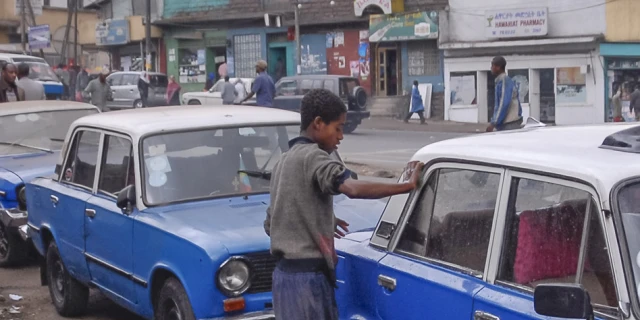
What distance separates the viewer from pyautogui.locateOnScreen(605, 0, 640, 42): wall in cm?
2864

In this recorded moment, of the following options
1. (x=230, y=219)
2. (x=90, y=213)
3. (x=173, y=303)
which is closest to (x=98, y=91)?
(x=90, y=213)

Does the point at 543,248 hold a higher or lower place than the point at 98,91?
lower

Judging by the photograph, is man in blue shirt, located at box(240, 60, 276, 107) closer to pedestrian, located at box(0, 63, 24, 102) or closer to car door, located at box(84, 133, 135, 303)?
pedestrian, located at box(0, 63, 24, 102)

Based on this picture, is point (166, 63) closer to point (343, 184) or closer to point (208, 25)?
point (208, 25)

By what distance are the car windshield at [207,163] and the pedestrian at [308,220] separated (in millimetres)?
2297

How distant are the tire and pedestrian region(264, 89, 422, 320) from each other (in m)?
1.46

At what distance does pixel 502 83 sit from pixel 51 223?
5881 millimetres

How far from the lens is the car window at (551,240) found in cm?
318

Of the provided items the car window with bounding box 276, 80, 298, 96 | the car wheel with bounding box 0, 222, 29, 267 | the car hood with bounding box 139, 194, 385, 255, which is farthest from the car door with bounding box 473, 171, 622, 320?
the car window with bounding box 276, 80, 298, 96

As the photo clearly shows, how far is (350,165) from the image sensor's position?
55.2 feet

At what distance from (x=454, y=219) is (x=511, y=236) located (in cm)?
39

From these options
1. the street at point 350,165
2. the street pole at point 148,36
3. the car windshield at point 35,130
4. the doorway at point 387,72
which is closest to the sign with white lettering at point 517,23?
the street at point 350,165

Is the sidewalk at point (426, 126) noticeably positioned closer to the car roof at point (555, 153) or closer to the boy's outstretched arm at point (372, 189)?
the car roof at point (555, 153)

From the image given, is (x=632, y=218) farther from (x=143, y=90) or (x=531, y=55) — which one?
(x=143, y=90)
